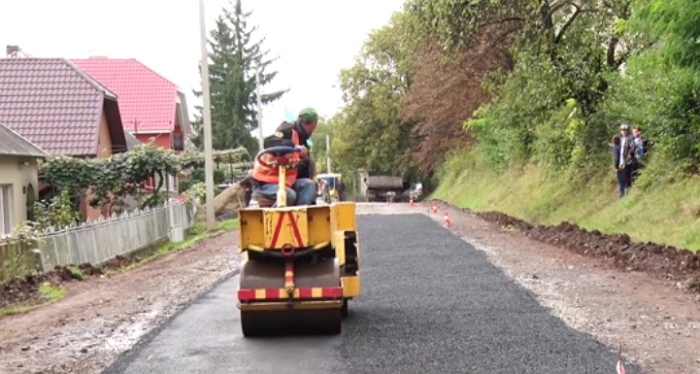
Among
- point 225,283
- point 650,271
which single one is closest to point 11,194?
point 225,283

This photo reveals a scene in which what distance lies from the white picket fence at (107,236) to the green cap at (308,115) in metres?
8.51

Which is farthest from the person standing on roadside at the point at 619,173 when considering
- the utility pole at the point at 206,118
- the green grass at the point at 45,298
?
the utility pole at the point at 206,118

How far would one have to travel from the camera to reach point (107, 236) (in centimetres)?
2019

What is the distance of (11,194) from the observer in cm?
2272

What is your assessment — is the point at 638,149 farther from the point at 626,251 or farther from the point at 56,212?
the point at 56,212

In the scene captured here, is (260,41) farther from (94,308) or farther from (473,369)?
Result: (473,369)

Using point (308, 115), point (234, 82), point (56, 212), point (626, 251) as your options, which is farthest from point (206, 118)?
point (234, 82)

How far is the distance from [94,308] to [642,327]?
718 centimetres

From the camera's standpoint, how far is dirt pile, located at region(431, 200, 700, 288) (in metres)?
12.5

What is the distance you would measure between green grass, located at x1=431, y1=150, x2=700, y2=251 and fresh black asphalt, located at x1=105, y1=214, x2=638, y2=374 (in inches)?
183

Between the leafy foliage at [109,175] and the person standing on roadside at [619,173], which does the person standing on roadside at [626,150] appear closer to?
the person standing on roadside at [619,173]

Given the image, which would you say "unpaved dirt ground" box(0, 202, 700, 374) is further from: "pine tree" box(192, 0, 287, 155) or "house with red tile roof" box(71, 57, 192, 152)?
"pine tree" box(192, 0, 287, 155)

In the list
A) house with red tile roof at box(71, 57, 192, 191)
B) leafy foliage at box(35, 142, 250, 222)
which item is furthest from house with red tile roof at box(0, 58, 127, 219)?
house with red tile roof at box(71, 57, 192, 191)

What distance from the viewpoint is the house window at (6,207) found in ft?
72.9
